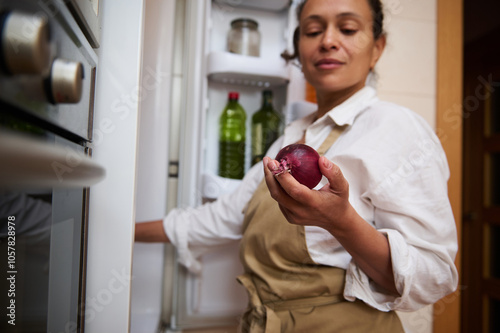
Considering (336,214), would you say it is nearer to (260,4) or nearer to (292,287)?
(292,287)

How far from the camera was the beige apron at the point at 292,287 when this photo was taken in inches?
26.4

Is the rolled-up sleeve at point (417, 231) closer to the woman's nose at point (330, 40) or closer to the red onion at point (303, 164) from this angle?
the red onion at point (303, 164)

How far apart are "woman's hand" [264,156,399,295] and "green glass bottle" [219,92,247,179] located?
0.57 m

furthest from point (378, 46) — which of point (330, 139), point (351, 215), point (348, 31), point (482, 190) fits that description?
point (482, 190)

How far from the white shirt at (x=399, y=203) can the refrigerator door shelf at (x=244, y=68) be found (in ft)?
1.20

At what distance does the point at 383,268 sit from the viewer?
595 millimetres

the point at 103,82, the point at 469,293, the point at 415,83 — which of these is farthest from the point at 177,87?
the point at 469,293

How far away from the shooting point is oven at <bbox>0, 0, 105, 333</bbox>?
23 centimetres

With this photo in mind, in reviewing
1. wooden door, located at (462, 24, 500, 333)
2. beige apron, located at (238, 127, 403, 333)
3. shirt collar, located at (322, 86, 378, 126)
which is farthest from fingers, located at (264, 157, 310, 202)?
wooden door, located at (462, 24, 500, 333)

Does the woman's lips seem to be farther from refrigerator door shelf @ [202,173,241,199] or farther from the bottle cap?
refrigerator door shelf @ [202,173,241,199]

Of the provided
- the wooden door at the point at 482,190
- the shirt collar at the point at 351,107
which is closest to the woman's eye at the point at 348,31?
the shirt collar at the point at 351,107

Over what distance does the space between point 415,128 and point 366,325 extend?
1.33 feet

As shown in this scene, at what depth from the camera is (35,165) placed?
0.23 metres

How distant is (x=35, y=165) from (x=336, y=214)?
0.41 meters
